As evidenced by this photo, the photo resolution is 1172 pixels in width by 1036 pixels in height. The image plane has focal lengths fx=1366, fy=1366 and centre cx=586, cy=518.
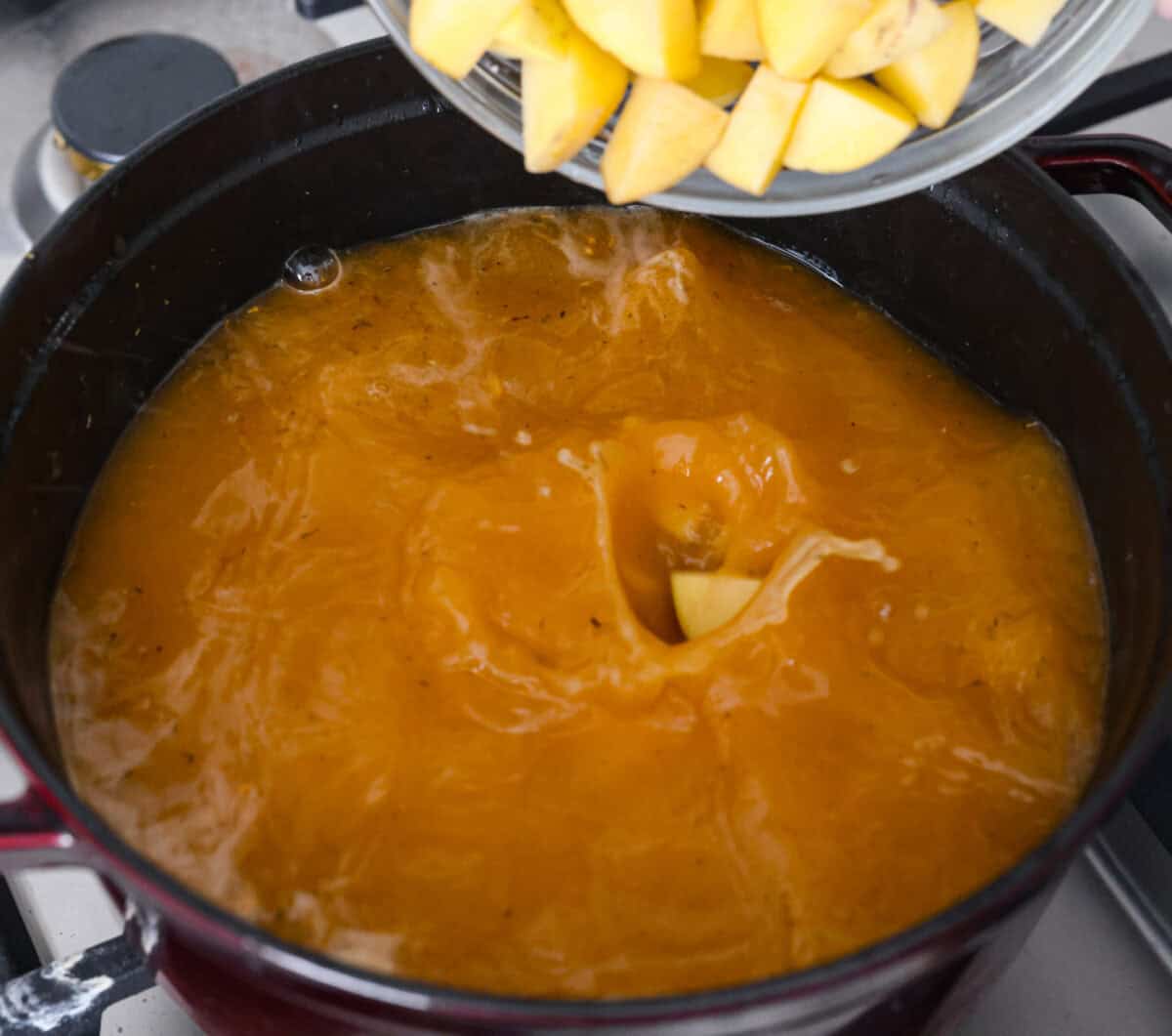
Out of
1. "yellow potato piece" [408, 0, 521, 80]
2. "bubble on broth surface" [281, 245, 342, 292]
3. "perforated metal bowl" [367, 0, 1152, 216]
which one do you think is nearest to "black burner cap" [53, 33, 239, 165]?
"bubble on broth surface" [281, 245, 342, 292]

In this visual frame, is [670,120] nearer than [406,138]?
Yes

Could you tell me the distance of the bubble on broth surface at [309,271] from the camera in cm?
124

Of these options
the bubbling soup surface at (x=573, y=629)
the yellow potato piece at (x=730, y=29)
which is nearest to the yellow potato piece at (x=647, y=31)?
the yellow potato piece at (x=730, y=29)

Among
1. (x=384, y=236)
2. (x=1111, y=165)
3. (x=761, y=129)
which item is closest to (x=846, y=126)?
(x=761, y=129)

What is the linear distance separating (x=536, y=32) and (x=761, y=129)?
153 millimetres

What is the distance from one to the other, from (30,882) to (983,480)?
82 centimetres

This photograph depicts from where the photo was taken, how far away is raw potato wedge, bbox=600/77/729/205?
855 millimetres

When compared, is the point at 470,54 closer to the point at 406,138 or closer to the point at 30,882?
the point at 406,138

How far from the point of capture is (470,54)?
837 mm

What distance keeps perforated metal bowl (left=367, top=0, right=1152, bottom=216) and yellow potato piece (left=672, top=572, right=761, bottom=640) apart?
0.90 feet

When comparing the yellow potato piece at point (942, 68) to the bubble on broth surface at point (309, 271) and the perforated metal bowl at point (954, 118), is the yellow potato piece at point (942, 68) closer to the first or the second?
the perforated metal bowl at point (954, 118)

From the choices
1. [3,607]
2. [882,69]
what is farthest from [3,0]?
[882,69]

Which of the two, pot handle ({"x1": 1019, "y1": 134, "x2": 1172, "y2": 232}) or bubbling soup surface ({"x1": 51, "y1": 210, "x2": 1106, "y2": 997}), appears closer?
bubbling soup surface ({"x1": 51, "y1": 210, "x2": 1106, "y2": 997})

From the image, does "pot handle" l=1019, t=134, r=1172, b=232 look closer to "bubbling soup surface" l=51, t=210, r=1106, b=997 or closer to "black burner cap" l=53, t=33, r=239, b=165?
"bubbling soup surface" l=51, t=210, r=1106, b=997
